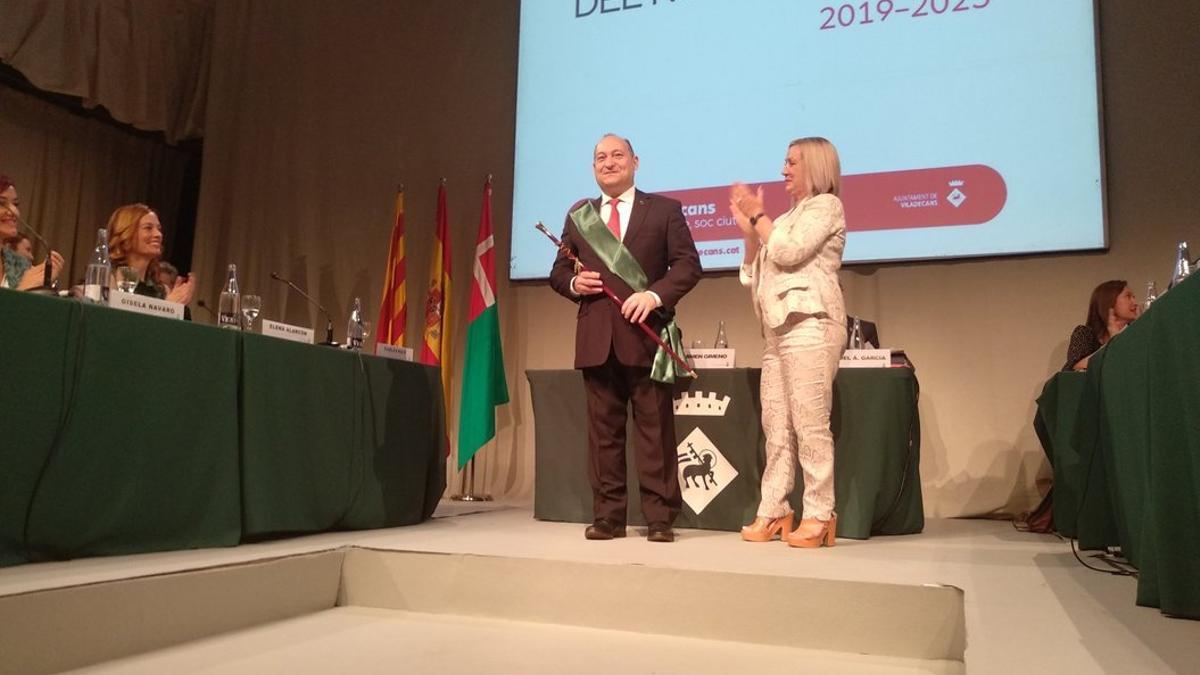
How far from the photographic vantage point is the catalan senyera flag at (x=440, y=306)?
5160 millimetres

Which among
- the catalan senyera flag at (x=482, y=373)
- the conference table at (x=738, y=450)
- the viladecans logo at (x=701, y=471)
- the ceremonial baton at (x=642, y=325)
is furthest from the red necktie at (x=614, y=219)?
the catalan senyera flag at (x=482, y=373)

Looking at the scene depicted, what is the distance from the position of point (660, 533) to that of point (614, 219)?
42.2 inches

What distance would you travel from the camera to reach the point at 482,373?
16.2 feet

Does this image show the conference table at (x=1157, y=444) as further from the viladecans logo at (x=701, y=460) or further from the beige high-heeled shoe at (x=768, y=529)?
the viladecans logo at (x=701, y=460)

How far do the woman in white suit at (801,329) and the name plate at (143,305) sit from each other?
1748 mm

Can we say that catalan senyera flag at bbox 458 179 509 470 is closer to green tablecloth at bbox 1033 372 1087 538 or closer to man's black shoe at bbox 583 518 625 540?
man's black shoe at bbox 583 518 625 540

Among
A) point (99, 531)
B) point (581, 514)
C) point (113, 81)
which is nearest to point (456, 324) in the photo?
point (581, 514)

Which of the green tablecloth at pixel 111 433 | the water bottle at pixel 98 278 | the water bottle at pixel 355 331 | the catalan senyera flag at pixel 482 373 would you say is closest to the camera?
the green tablecloth at pixel 111 433

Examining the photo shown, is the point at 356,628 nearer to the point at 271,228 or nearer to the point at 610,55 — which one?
the point at 610,55

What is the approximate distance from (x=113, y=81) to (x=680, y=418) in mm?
4837

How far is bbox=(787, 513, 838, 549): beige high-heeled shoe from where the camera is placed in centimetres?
266

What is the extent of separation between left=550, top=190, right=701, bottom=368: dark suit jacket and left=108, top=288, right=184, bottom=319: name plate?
118 cm

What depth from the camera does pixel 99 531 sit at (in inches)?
84.3

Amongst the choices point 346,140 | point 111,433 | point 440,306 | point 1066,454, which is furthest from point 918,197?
point 346,140
